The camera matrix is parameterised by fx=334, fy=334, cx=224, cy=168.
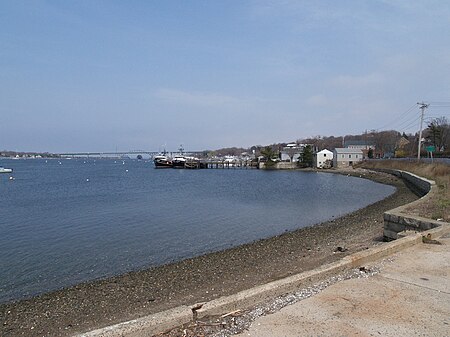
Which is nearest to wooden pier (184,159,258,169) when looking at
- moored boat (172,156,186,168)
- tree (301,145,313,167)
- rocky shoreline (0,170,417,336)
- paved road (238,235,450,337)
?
moored boat (172,156,186,168)

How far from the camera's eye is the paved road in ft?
12.9

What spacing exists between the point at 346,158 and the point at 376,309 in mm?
87974

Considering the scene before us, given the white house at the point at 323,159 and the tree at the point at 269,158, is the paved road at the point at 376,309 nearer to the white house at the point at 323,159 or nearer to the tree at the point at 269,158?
the white house at the point at 323,159

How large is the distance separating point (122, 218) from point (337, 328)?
19.0 m

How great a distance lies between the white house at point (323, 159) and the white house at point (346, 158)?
313 centimetres

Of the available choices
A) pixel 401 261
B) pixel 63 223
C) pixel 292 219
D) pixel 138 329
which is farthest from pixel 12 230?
pixel 401 261

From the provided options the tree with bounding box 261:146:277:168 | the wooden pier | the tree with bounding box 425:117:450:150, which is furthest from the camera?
the wooden pier

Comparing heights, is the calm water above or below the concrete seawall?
below

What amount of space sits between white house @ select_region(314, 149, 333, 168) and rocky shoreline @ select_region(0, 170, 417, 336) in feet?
262

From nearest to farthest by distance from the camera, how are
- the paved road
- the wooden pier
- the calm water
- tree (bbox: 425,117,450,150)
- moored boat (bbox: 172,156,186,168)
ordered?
the paved road
the calm water
tree (bbox: 425,117,450,150)
the wooden pier
moored boat (bbox: 172,156,186,168)

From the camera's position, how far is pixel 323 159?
302 ft

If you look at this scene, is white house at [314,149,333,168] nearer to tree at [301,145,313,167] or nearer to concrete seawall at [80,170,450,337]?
tree at [301,145,313,167]

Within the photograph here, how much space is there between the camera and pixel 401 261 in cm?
649

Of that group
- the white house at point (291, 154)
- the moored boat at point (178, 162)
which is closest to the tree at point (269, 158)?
the white house at point (291, 154)
